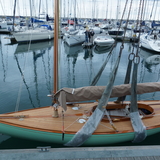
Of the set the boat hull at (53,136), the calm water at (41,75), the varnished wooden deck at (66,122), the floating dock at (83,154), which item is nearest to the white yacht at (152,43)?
the calm water at (41,75)

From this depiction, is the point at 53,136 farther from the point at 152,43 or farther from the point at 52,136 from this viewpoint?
the point at 152,43

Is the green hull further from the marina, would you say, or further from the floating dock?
the floating dock

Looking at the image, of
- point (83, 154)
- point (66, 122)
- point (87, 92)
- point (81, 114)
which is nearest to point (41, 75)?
point (81, 114)

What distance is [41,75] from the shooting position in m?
17.5

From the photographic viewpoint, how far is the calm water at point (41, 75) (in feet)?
37.9

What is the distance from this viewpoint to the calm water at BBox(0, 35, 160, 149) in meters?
11.6

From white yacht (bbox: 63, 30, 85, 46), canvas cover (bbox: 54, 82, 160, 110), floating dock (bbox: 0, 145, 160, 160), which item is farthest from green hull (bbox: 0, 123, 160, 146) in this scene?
white yacht (bbox: 63, 30, 85, 46)

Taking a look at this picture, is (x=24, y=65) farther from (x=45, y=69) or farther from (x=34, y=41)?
(x=34, y=41)

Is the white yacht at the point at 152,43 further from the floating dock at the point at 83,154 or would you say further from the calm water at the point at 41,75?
the floating dock at the point at 83,154

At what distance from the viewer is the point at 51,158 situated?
4.60m

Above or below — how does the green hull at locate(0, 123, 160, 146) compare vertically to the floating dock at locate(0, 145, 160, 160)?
below

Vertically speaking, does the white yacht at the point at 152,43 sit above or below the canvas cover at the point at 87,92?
below

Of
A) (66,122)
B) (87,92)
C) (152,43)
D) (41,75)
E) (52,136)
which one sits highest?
(87,92)

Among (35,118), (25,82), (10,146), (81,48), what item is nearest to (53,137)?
(35,118)
